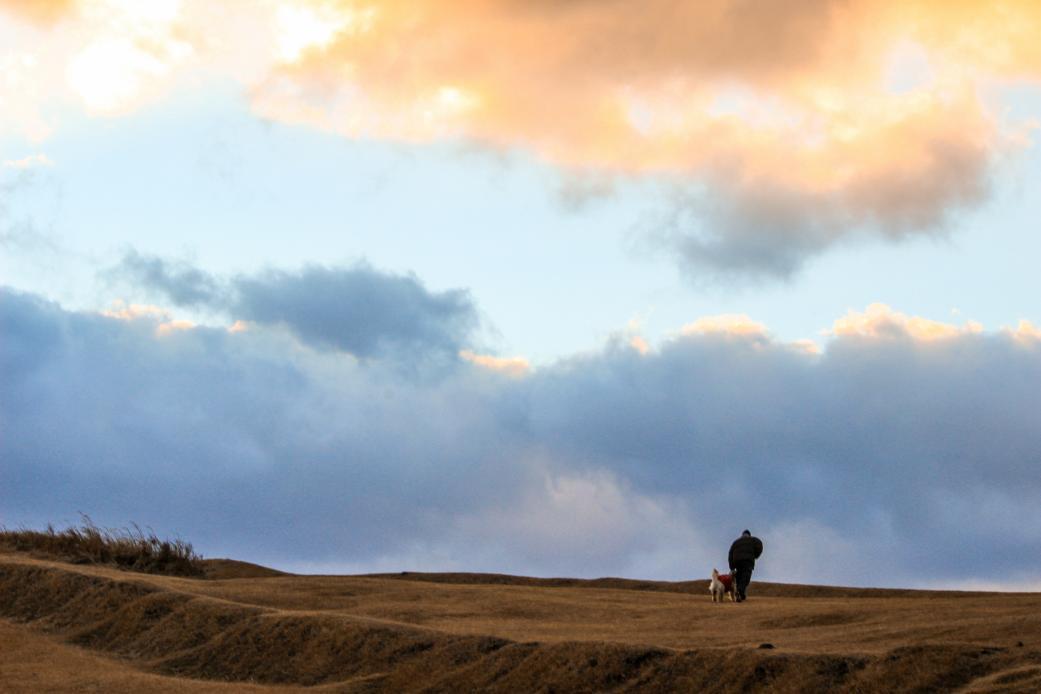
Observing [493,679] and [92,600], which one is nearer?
[493,679]

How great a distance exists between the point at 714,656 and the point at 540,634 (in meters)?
4.51

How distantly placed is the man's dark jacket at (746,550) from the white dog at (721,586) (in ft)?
1.24

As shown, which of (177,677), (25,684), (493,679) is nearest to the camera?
(493,679)

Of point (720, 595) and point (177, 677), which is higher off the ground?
point (720, 595)

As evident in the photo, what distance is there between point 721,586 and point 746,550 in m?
1.20

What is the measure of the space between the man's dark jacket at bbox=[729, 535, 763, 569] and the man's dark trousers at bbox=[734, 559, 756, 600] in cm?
5

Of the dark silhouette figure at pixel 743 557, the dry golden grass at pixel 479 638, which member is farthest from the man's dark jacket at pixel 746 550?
the dry golden grass at pixel 479 638

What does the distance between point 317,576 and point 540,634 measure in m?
14.5

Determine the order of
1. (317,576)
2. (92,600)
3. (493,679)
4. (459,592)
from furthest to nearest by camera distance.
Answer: (317,576), (459,592), (92,600), (493,679)

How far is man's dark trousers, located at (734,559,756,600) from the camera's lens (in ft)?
99.1

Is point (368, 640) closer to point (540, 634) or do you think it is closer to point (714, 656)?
point (540, 634)

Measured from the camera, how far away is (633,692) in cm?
1727

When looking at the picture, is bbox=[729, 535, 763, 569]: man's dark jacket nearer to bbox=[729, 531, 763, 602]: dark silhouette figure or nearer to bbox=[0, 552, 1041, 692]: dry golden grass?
bbox=[729, 531, 763, 602]: dark silhouette figure

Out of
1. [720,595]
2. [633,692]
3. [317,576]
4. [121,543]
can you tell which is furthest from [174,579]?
[633,692]
